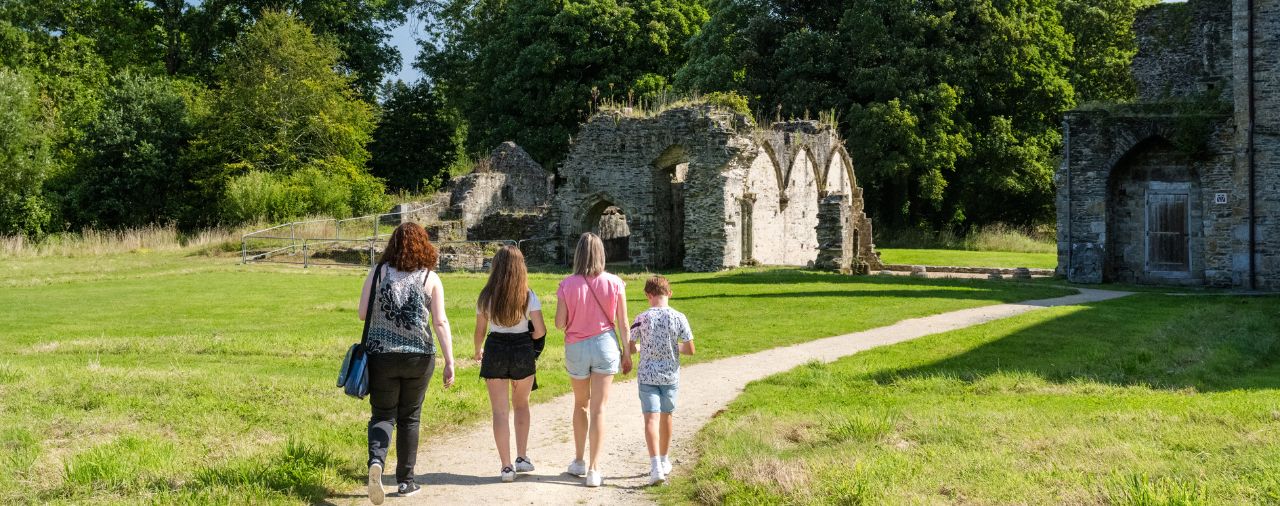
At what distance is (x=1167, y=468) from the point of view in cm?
716

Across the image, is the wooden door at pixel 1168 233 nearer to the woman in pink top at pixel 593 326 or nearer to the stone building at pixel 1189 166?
the stone building at pixel 1189 166

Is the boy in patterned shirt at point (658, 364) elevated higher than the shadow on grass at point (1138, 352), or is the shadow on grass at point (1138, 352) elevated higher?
the boy in patterned shirt at point (658, 364)

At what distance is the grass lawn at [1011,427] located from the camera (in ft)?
22.4

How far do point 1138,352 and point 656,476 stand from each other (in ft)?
27.2

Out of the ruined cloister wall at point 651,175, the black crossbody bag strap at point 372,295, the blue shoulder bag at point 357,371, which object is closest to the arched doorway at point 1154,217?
the ruined cloister wall at point 651,175

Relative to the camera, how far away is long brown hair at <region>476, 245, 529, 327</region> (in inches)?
287

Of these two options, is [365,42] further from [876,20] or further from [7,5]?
[876,20]

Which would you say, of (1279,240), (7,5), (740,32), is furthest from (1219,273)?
(7,5)

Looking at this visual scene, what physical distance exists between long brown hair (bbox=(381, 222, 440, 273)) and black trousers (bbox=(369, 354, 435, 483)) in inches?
22.4

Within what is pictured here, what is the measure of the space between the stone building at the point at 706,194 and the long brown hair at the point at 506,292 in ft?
74.3

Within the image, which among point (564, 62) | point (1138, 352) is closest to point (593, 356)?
point (1138, 352)

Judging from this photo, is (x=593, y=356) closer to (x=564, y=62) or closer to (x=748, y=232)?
(x=748, y=232)

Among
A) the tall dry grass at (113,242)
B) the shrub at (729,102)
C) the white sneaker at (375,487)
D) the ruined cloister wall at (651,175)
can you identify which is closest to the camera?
the white sneaker at (375,487)

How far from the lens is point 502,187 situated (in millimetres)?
43656
